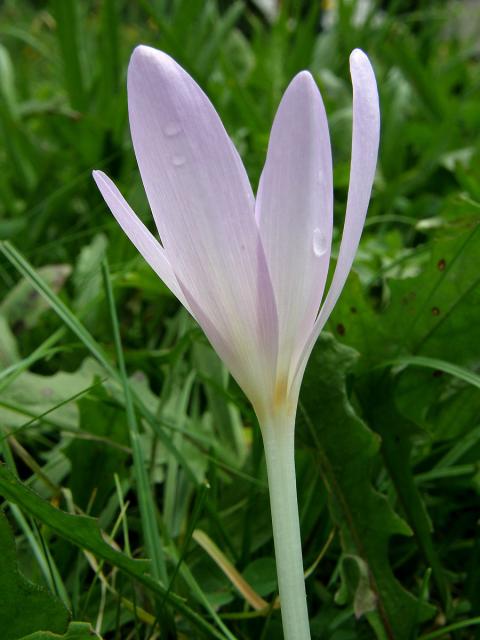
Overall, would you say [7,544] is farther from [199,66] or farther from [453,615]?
[199,66]

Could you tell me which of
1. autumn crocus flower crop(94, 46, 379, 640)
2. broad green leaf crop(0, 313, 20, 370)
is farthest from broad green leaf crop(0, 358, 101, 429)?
autumn crocus flower crop(94, 46, 379, 640)

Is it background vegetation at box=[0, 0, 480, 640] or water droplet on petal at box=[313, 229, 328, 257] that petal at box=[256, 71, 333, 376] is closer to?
water droplet on petal at box=[313, 229, 328, 257]

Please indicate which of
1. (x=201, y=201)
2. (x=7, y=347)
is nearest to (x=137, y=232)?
(x=201, y=201)

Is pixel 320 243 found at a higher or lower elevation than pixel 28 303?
higher

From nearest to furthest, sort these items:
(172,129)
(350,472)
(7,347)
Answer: (172,129) → (350,472) → (7,347)

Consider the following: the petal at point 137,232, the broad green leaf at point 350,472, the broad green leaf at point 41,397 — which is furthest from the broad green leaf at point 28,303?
the petal at point 137,232

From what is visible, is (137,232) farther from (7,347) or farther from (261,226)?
(7,347)

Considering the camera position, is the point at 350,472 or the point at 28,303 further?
the point at 28,303
